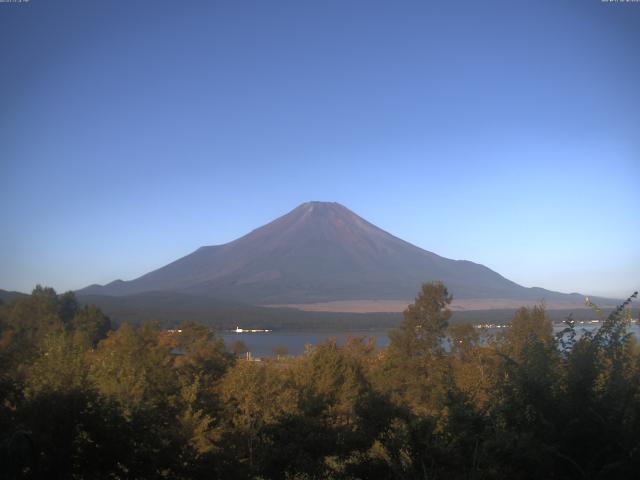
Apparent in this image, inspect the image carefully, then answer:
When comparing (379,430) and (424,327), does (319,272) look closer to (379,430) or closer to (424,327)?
(424,327)

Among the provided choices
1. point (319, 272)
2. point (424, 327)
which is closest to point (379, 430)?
point (424, 327)

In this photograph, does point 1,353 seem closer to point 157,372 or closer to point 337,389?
point 157,372

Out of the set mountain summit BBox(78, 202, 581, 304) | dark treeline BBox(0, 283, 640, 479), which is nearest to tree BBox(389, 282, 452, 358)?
dark treeline BBox(0, 283, 640, 479)

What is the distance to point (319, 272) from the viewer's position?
544 feet

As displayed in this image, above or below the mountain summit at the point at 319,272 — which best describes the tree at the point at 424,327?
below

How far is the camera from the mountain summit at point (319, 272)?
492ft

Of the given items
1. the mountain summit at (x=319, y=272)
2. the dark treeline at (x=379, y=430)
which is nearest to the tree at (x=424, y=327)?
the dark treeline at (x=379, y=430)

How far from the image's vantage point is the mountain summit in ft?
492

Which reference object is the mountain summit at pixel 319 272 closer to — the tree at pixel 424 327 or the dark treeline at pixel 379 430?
the tree at pixel 424 327

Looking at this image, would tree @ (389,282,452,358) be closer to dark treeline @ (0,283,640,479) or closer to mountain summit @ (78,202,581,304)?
dark treeline @ (0,283,640,479)

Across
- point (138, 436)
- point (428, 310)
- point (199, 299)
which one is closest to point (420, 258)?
point (199, 299)

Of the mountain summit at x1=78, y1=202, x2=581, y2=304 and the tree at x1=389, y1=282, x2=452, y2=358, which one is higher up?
the mountain summit at x1=78, y1=202, x2=581, y2=304

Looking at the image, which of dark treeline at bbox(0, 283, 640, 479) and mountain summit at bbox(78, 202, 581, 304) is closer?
dark treeline at bbox(0, 283, 640, 479)

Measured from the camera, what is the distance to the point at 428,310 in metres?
32.3
